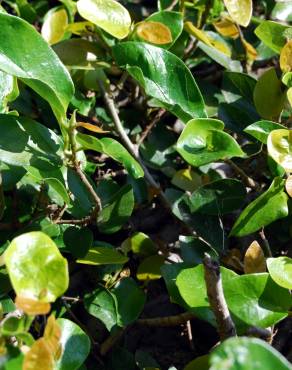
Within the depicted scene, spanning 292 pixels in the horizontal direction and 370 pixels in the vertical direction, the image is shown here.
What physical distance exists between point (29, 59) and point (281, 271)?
480 millimetres

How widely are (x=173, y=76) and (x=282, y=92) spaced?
0.22 m

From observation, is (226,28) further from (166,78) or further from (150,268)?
(150,268)

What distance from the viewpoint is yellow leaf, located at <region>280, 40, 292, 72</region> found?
1.22 meters

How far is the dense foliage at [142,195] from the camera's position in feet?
3.13

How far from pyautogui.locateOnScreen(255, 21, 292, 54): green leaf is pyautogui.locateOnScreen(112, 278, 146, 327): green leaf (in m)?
0.52

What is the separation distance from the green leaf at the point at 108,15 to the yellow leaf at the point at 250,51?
1.11 feet

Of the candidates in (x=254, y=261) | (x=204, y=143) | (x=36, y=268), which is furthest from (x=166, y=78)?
(x=36, y=268)

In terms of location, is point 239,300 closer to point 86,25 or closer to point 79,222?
point 79,222

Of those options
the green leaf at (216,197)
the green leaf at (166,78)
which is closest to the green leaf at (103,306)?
the green leaf at (216,197)

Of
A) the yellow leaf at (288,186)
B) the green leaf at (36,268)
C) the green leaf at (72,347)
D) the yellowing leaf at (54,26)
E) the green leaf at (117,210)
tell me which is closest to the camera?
the green leaf at (36,268)

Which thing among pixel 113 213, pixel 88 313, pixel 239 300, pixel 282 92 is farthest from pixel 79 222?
pixel 282 92

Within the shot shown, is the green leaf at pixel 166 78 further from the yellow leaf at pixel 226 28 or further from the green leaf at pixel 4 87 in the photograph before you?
the yellow leaf at pixel 226 28

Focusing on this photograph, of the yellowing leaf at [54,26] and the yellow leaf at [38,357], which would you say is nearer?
the yellow leaf at [38,357]

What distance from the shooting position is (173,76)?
3.80 feet
